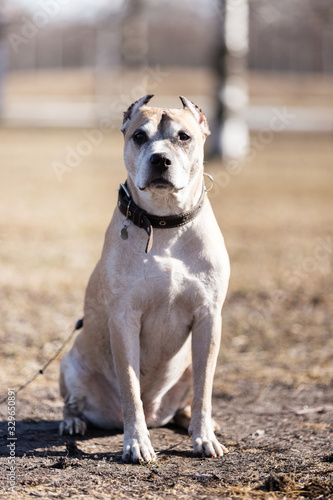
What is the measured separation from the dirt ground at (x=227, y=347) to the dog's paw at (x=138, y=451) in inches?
2.0

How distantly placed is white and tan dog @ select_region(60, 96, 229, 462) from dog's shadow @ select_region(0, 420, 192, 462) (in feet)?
0.57

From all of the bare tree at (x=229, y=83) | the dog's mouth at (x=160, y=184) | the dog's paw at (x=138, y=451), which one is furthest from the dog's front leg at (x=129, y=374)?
the bare tree at (x=229, y=83)

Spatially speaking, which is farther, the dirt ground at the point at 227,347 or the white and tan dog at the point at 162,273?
the white and tan dog at the point at 162,273

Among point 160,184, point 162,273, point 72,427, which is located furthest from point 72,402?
point 160,184

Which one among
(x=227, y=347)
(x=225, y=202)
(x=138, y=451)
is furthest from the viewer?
(x=225, y=202)

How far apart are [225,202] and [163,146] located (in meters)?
7.76

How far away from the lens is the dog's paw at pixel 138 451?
2.97 m

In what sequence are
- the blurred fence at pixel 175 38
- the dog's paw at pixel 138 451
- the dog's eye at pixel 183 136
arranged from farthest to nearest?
1. the blurred fence at pixel 175 38
2. the dog's eye at pixel 183 136
3. the dog's paw at pixel 138 451

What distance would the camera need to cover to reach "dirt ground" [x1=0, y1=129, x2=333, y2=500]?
2.80 metres

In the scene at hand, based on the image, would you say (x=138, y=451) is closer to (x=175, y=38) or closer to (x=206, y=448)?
(x=206, y=448)

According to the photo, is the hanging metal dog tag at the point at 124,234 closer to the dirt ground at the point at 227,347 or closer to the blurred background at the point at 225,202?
the dirt ground at the point at 227,347

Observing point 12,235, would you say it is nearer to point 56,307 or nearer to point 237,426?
point 56,307

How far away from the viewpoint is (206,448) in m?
3.11

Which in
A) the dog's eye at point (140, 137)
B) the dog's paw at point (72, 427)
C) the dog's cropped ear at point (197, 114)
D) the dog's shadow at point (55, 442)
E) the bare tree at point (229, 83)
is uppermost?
the bare tree at point (229, 83)
